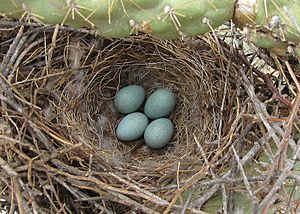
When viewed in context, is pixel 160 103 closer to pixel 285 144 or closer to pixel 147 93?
pixel 147 93

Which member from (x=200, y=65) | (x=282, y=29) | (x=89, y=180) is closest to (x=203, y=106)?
(x=200, y=65)

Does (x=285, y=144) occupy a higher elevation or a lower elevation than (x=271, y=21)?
lower

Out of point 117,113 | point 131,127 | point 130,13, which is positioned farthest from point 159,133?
point 130,13

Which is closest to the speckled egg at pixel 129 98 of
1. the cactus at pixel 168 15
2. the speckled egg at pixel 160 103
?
the speckled egg at pixel 160 103

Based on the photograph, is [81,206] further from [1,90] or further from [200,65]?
[200,65]

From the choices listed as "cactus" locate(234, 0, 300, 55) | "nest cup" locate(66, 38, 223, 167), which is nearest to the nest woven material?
"nest cup" locate(66, 38, 223, 167)

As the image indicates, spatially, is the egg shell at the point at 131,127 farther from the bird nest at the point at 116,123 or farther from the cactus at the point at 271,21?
the cactus at the point at 271,21

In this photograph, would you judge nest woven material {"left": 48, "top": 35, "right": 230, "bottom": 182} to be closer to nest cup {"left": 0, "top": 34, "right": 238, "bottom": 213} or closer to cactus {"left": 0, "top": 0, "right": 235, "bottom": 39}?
nest cup {"left": 0, "top": 34, "right": 238, "bottom": 213}
